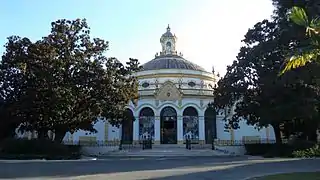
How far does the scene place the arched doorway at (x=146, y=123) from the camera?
2137 inches

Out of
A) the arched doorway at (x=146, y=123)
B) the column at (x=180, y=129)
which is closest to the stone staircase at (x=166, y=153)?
the column at (x=180, y=129)

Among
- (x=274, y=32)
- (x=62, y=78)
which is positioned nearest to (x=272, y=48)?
(x=274, y=32)

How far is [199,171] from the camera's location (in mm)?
17469

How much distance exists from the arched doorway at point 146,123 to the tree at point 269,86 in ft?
64.4

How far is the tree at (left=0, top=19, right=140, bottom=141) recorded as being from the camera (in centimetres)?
2755

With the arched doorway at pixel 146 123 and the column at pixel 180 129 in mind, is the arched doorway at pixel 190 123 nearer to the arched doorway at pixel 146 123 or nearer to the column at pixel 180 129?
the column at pixel 180 129

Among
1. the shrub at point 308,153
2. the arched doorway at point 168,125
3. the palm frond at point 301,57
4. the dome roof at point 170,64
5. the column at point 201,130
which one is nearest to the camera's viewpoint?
the palm frond at point 301,57

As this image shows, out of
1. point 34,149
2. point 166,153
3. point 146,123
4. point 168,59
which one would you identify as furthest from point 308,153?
point 168,59

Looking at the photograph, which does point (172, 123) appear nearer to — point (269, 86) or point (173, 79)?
point (173, 79)

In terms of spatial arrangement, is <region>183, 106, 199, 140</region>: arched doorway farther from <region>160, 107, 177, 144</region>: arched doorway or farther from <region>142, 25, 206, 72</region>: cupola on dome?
<region>142, 25, 206, 72</region>: cupola on dome

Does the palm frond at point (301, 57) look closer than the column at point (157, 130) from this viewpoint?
Yes

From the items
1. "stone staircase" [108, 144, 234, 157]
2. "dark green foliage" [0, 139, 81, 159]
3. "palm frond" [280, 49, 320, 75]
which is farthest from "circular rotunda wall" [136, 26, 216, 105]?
"palm frond" [280, 49, 320, 75]

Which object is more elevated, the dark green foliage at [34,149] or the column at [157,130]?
the column at [157,130]

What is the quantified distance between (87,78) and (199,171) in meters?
A: 14.9
